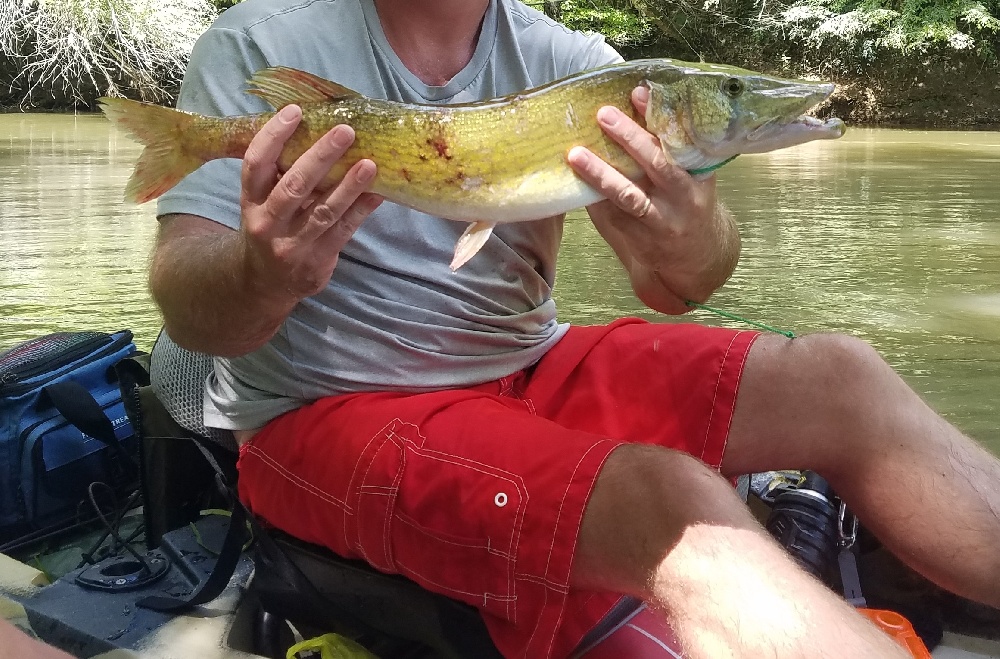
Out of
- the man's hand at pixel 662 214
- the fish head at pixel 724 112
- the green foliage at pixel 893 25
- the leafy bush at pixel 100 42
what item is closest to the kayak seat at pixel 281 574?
the man's hand at pixel 662 214

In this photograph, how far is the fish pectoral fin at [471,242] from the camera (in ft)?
5.36

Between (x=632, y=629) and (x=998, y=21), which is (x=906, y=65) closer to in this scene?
(x=998, y=21)

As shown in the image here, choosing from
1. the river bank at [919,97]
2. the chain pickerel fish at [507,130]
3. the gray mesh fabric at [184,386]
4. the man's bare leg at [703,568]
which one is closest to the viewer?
the man's bare leg at [703,568]

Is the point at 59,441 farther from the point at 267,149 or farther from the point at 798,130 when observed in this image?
the point at 798,130

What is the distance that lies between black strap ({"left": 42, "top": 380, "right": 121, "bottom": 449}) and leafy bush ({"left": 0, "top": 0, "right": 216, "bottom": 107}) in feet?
60.6

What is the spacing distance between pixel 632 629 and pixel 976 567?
2.15 ft

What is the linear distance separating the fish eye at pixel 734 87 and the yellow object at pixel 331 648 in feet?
4.07

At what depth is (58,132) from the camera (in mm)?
15797

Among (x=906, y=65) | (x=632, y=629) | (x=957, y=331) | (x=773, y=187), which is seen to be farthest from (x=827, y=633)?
(x=906, y=65)

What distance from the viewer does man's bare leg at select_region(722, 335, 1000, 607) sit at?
5.70 feet

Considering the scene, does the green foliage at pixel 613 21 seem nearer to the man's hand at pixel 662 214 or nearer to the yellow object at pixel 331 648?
the man's hand at pixel 662 214

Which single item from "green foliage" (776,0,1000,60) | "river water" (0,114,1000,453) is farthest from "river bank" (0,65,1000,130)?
"river water" (0,114,1000,453)

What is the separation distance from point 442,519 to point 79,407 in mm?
1272

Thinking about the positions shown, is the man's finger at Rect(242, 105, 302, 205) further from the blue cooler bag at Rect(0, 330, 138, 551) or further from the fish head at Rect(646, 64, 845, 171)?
the blue cooler bag at Rect(0, 330, 138, 551)
